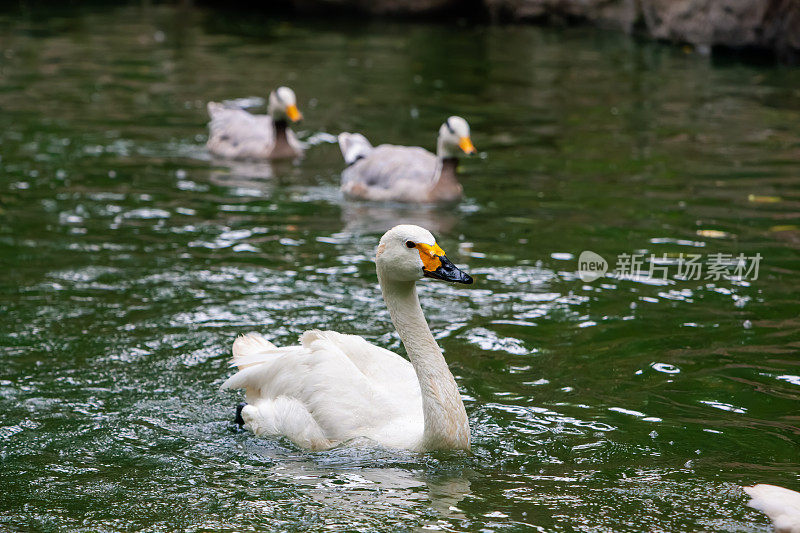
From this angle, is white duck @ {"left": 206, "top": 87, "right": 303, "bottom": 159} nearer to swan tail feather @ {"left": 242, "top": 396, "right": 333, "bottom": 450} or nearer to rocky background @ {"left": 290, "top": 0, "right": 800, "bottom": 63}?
swan tail feather @ {"left": 242, "top": 396, "right": 333, "bottom": 450}

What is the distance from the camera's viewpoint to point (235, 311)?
7711 millimetres

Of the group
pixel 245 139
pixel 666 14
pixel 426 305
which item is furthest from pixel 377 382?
pixel 666 14

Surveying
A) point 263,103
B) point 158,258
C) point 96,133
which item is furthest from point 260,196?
point 263,103

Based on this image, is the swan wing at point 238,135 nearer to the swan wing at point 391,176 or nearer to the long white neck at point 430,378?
the swan wing at point 391,176

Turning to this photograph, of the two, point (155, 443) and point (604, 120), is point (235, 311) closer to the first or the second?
point (155, 443)

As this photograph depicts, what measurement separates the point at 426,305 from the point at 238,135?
Result: 588 cm

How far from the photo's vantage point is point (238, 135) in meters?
13.1

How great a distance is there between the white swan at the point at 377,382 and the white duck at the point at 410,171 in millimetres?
4964

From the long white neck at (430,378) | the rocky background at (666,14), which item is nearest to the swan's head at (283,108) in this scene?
the long white neck at (430,378)

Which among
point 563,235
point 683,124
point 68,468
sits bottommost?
point 68,468

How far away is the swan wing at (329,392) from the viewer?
5621 millimetres

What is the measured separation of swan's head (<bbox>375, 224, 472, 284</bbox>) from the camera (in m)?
5.32

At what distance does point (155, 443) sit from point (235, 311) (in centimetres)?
207

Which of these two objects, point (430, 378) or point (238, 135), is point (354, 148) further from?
point (430, 378)
